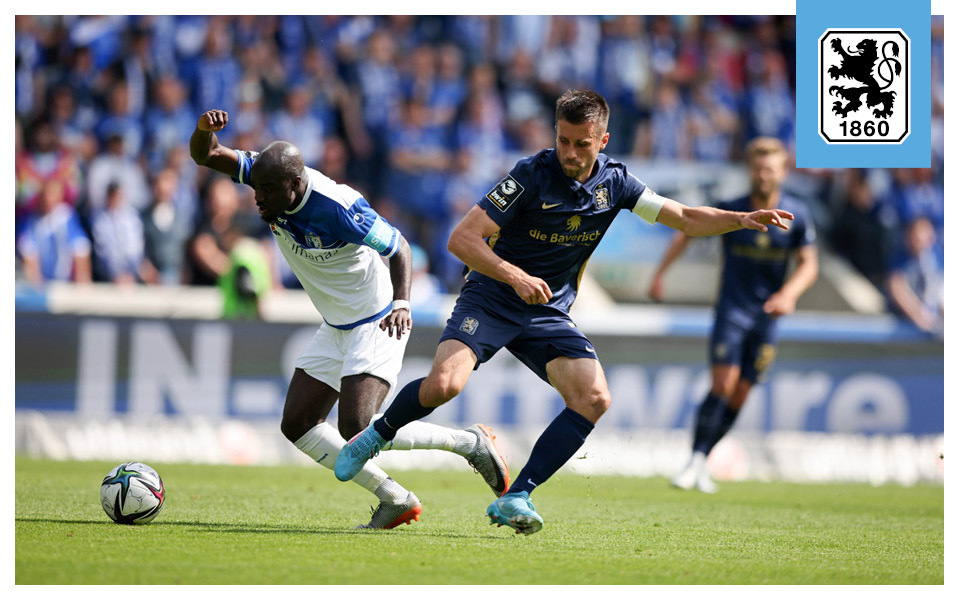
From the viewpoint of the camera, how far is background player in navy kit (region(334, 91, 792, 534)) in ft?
18.7

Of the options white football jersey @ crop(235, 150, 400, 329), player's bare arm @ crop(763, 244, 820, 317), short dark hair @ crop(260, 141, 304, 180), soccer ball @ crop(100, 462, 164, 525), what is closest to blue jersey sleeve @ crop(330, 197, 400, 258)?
white football jersey @ crop(235, 150, 400, 329)

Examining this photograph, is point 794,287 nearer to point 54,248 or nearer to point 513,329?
point 513,329

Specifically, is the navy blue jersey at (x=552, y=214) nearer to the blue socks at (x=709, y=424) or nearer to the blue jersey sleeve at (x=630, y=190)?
the blue jersey sleeve at (x=630, y=190)

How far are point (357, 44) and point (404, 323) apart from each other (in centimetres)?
996

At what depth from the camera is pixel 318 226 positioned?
20.3 feet

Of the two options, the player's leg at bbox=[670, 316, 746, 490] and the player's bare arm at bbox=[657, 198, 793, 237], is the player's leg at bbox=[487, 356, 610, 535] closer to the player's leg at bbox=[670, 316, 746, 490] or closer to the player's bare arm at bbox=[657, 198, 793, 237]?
the player's bare arm at bbox=[657, 198, 793, 237]

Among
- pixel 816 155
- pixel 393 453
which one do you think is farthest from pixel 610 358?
pixel 816 155

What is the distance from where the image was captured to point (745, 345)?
1030 centimetres

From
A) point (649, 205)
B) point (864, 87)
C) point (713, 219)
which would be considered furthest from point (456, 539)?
point (864, 87)

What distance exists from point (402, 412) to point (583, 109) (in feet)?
5.81

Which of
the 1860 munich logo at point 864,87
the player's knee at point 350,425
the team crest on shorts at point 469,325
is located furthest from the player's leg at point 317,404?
the 1860 munich logo at point 864,87

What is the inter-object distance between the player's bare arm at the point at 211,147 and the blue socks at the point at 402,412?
5.51 ft

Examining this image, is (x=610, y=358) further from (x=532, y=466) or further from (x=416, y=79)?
(x=532, y=466)

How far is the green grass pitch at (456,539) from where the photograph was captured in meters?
4.73
